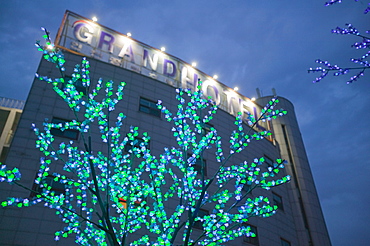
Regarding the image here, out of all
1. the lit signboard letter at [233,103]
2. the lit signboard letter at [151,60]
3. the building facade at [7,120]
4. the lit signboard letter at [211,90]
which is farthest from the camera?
the lit signboard letter at [233,103]

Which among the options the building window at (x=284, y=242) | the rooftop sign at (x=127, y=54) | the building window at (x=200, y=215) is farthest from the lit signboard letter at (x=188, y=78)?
the building window at (x=284, y=242)

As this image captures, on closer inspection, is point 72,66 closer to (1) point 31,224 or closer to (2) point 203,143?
(1) point 31,224

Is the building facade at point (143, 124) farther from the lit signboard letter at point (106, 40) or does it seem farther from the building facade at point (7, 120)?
the building facade at point (7, 120)

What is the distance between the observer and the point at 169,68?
1939 cm

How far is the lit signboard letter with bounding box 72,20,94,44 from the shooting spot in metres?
16.5

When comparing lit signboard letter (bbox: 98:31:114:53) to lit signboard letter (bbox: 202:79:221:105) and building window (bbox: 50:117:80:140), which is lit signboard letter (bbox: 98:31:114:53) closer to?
building window (bbox: 50:117:80:140)

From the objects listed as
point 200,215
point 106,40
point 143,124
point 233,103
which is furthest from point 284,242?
point 106,40

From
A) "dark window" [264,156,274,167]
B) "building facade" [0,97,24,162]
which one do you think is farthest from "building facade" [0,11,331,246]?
"building facade" [0,97,24,162]

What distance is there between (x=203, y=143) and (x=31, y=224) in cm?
723

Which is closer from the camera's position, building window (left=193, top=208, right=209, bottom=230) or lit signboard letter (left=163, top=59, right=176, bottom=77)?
building window (left=193, top=208, right=209, bottom=230)

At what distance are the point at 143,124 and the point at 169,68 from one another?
599 cm

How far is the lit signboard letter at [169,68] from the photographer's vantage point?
1898 cm

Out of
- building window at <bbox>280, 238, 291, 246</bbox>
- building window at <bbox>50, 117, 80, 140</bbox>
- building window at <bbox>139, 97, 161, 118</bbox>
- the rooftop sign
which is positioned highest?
the rooftop sign

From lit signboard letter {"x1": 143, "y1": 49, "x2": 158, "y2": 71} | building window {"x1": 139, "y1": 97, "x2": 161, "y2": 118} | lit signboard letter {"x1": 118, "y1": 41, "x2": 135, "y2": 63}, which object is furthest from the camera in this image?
lit signboard letter {"x1": 143, "y1": 49, "x2": 158, "y2": 71}
